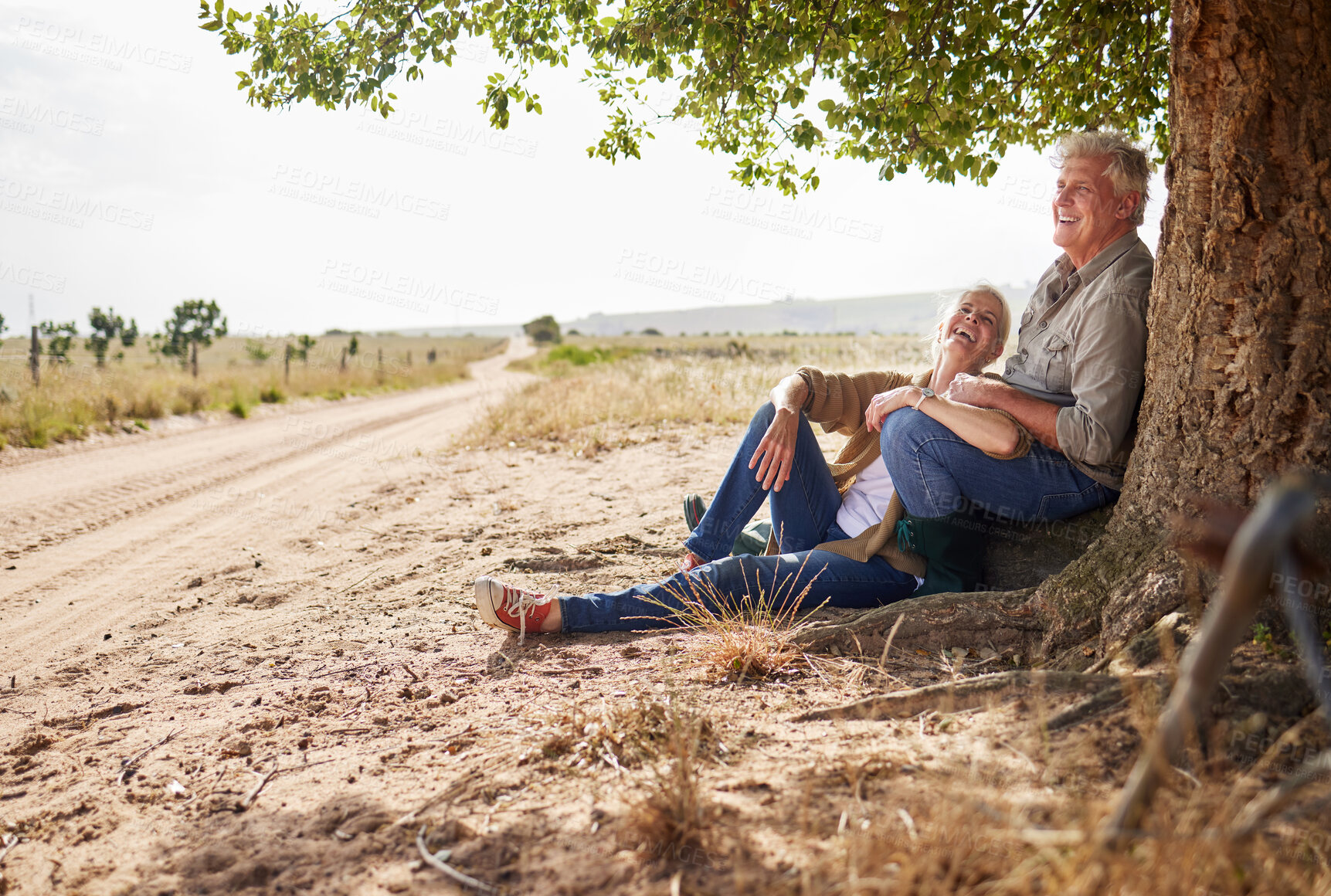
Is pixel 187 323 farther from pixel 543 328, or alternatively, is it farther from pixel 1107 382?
pixel 543 328

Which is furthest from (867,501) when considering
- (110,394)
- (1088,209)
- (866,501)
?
(110,394)

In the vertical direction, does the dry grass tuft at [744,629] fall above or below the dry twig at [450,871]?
above

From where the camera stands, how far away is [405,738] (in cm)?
249

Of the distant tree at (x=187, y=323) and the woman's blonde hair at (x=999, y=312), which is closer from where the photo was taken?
the woman's blonde hair at (x=999, y=312)

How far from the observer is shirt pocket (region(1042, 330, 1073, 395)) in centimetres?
305

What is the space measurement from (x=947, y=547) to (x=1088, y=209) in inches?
55.1

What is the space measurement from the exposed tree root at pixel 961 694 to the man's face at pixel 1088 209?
5.91 ft

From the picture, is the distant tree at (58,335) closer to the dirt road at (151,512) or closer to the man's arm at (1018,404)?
the dirt road at (151,512)

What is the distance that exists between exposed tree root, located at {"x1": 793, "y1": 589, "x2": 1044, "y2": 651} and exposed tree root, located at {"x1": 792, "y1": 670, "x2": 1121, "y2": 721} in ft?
1.86

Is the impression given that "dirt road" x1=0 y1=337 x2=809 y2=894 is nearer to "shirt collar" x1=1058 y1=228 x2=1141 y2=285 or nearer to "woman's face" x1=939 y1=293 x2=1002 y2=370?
"woman's face" x1=939 y1=293 x2=1002 y2=370

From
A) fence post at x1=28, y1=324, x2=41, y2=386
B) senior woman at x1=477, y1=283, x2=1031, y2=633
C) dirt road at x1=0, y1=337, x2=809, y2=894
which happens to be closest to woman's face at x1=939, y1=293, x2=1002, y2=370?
senior woman at x1=477, y1=283, x2=1031, y2=633

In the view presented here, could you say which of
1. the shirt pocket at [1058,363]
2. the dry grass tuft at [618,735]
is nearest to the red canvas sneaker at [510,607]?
the dry grass tuft at [618,735]

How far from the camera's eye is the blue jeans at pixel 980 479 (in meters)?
3.03

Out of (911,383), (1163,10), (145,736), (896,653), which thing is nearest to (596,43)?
(911,383)
